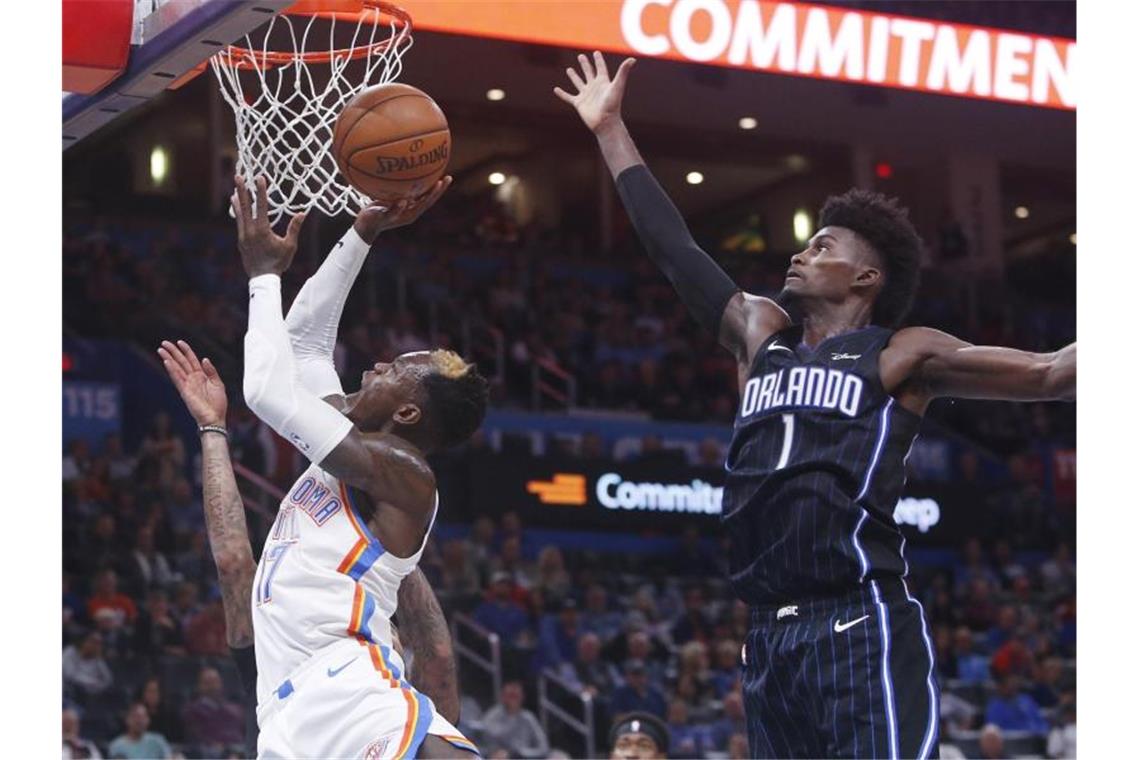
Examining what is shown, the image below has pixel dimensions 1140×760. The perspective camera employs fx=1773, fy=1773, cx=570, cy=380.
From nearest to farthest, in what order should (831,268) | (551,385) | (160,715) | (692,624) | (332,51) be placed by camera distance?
1. (831,268)
2. (332,51)
3. (160,715)
4. (692,624)
5. (551,385)

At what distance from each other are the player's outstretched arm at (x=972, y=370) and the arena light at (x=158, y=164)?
47.1ft

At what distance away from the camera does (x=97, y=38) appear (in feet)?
16.0

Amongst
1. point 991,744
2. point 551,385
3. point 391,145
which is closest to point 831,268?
point 391,145

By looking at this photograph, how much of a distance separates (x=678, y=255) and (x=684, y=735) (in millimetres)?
8341

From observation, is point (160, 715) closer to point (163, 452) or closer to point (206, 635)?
point (206, 635)

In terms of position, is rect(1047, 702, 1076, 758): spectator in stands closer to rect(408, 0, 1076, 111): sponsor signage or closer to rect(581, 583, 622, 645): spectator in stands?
rect(581, 583, 622, 645): spectator in stands

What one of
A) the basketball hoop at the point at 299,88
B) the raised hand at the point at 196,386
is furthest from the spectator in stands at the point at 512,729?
the raised hand at the point at 196,386

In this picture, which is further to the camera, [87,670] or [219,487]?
[87,670]

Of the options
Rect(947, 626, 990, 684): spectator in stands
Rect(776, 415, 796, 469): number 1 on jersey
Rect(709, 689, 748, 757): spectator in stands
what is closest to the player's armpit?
Rect(776, 415, 796, 469): number 1 on jersey

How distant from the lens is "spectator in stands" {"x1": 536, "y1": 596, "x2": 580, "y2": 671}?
13.1 meters

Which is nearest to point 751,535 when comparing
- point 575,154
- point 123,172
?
point 123,172

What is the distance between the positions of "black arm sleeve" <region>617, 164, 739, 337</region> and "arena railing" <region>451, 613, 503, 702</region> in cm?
823

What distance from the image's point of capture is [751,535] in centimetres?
404

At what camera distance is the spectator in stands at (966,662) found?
14344mm
